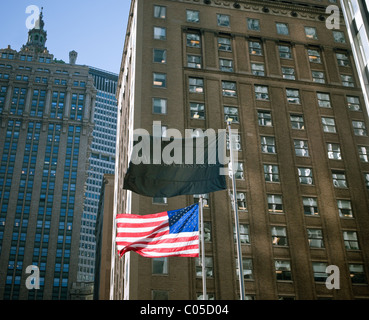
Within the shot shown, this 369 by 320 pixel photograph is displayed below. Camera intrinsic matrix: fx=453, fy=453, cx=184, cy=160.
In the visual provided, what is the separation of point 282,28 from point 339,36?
7606mm

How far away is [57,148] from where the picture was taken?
439ft

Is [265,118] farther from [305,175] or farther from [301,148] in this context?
[305,175]

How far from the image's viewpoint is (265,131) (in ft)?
156

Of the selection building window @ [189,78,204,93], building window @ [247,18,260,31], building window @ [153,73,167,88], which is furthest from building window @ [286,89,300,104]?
building window @ [153,73,167,88]

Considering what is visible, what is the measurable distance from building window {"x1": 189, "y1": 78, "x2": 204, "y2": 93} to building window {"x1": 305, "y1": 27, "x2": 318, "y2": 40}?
16782 millimetres

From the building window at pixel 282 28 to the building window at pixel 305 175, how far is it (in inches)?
771

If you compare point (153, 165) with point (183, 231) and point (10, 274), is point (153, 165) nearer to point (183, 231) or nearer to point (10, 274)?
point (183, 231)

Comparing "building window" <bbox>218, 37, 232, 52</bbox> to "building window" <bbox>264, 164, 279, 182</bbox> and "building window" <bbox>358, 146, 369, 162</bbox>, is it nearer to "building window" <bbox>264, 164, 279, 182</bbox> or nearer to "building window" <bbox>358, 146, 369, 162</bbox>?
"building window" <bbox>264, 164, 279, 182</bbox>

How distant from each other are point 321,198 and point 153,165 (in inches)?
1163

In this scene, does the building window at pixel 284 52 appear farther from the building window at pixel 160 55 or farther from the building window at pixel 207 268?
the building window at pixel 207 268

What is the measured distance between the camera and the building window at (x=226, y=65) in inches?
2030

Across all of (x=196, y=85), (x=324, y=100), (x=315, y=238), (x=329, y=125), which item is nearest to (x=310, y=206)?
(x=315, y=238)
